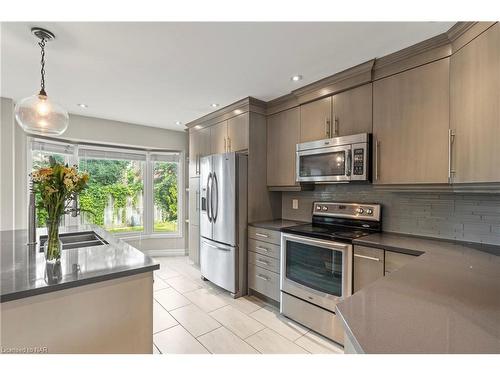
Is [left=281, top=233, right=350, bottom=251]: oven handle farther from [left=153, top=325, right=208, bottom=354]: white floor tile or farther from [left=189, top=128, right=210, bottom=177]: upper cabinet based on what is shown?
[left=189, top=128, right=210, bottom=177]: upper cabinet

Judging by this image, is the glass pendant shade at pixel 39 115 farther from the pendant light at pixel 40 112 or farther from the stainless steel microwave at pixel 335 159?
the stainless steel microwave at pixel 335 159

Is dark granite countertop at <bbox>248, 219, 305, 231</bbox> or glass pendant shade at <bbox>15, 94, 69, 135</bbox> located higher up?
glass pendant shade at <bbox>15, 94, 69, 135</bbox>

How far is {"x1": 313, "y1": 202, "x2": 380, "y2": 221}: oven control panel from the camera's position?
2.42 m

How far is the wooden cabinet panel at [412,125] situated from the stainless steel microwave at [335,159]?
102mm

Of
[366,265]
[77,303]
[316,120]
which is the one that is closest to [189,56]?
[316,120]

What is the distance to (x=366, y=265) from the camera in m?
1.90

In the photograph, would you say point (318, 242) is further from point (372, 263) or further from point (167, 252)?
point (167, 252)

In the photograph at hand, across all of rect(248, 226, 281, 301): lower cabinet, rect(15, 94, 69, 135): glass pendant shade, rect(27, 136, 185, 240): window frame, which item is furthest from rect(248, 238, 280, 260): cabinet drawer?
rect(27, 136, 185, 240): window frame

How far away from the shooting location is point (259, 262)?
2873 millimetres

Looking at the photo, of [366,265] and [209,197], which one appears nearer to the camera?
[366,265]

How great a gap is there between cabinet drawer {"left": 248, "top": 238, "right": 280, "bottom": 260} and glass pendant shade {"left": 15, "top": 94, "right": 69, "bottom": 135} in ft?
7.22

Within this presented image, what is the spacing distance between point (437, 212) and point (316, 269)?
1161 mm

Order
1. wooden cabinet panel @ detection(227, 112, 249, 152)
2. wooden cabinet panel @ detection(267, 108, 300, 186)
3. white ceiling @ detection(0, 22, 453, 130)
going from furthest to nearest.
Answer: wooden cabinet panel @ detection(227, 112, 249, 152)
wooden cabinet panel @ detection(267, 108, 300, 186)
white ceiling @ detection(0, 22, 453, 130)

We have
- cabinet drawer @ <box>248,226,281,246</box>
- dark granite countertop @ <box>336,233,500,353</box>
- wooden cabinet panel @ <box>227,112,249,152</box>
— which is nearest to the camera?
dark granite countertop @ <box>336,233,500,353</box>
